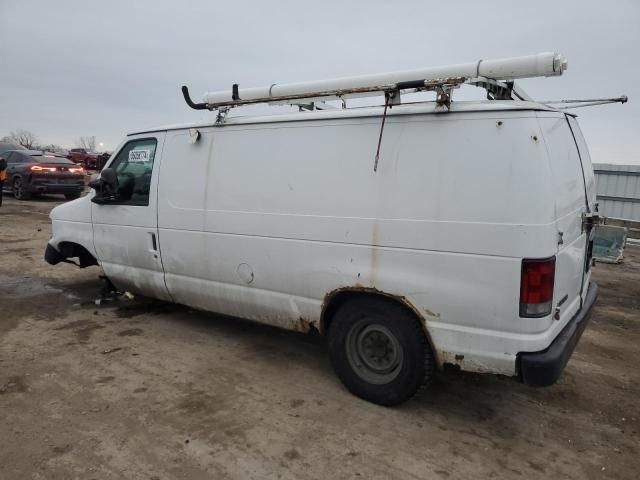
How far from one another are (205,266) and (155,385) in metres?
1.12

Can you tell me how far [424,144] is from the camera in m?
3.22

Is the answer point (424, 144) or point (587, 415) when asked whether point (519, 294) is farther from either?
point (587, 415)

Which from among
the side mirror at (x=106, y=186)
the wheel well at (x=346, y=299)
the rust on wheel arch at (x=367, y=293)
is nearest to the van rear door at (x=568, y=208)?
the rust on wheel arch at (x=367, y=293)

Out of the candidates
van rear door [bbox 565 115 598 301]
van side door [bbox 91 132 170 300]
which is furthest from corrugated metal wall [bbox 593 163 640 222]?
van side door [bbox 91 132 170 300]

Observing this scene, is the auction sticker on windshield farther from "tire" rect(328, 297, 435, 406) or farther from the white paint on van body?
"tire" rect(328, 297, 435, 406)

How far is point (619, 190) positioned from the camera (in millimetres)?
13938

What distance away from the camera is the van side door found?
475 centimetres

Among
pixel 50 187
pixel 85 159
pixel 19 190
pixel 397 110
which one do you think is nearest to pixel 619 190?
pixel 397 110

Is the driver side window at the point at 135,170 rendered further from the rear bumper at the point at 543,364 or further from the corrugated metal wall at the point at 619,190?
the corrugated metal wall at the point at 619,190

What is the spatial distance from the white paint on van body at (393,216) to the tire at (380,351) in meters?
0.14

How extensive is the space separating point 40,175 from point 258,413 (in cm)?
1497

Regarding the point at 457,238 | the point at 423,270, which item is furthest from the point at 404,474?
the point at 457,238

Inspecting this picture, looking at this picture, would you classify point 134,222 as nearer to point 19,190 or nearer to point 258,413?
point 258,413

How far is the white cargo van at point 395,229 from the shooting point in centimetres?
292
